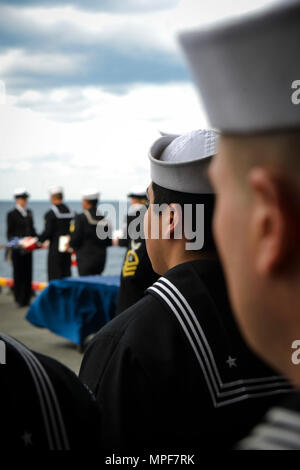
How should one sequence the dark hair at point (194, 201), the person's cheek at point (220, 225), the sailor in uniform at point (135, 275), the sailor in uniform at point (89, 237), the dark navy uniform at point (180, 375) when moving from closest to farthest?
the person's cheek at point (220, 225) < the dark navy uniform at point (180, 375) < the dark hair at point (194, 201) < the sailor in uniform at point (135, 275) < the sailor in uniform at point (89, 237)

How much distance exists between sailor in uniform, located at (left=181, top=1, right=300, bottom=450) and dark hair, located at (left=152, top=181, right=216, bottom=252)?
1.06 meters

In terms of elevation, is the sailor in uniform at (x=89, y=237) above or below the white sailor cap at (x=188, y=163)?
below

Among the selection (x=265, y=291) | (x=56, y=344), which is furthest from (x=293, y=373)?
(x=56, y=344)

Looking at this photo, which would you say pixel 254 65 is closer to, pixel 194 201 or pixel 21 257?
pixel 194 201

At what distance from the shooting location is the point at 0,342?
3.76 ft

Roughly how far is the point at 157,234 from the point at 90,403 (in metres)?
0.82

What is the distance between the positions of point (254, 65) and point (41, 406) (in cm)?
71

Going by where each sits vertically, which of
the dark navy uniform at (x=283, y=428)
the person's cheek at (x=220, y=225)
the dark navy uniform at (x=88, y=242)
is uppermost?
the person's cheek at (x=220, y=225)

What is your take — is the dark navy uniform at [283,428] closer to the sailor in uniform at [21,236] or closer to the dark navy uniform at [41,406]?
the dark navy uniform at [41,406]

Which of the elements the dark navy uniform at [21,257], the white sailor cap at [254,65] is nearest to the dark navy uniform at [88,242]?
the dark navy uniform at [21,257]

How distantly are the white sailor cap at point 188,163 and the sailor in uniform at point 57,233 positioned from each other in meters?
8.05

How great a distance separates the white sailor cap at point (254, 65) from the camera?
0.68 metres

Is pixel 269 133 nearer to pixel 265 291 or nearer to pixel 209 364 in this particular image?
pixel 265 291

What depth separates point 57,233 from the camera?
400 inches
